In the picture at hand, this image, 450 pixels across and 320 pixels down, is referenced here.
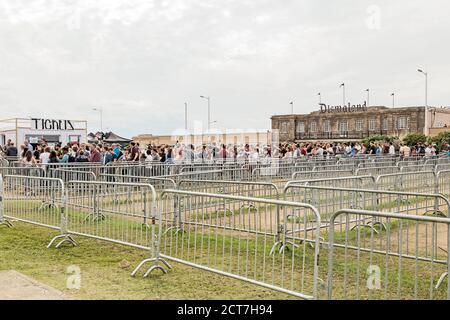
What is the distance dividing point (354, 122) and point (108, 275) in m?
80.8

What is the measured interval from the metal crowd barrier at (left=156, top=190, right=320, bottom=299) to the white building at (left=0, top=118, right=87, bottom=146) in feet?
67.5

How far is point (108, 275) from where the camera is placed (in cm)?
631

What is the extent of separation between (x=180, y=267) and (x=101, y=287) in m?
1.31

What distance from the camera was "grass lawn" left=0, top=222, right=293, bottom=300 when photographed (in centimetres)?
555

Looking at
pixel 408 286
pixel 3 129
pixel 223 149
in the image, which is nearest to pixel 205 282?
pixel 408 286

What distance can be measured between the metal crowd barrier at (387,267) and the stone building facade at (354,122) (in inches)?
2753

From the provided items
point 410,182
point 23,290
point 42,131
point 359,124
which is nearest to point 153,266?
point 23,290

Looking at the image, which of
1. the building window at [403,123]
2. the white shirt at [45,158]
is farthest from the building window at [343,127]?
the white shirt at [45,158]

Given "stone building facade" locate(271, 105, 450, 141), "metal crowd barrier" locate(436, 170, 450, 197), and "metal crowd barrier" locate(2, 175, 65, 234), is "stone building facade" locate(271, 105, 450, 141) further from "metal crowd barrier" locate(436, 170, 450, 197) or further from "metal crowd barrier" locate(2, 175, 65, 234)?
"metal crowd barrier" locate(2, 175, 65, 234)

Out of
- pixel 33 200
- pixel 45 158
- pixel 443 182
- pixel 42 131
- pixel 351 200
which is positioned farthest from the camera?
pixel 42 131

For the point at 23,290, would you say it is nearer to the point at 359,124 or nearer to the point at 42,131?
the point at 42,131

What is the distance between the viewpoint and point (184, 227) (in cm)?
820
